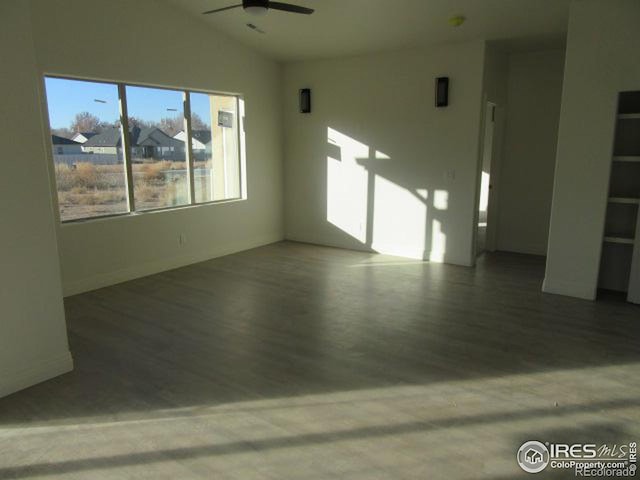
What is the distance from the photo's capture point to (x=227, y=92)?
6.19 metres

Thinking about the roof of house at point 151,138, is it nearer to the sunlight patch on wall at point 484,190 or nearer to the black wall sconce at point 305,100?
the black wall sconce at point 305,100

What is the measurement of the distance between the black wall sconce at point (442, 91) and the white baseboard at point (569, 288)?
7.89ft

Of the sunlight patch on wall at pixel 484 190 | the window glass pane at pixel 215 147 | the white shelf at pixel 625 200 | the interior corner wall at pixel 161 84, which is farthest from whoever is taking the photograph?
the sunlight patch on wall at pixel 484 190

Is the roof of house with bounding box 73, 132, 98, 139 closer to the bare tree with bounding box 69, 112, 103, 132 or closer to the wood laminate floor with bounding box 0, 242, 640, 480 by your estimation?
the bare tree with bounding box 69, 112, 103, 132

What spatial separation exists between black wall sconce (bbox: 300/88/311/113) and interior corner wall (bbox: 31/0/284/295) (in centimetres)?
44

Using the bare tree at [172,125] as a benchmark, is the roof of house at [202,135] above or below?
below

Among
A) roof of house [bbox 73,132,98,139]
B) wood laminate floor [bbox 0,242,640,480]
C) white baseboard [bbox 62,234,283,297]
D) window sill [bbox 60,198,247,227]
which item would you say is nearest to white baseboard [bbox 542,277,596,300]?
wood laminate floor [bbox 0,242,640,480]

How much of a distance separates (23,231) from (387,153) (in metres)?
4.54

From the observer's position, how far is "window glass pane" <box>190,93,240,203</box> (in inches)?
236

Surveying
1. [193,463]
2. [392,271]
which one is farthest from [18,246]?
[392,271]

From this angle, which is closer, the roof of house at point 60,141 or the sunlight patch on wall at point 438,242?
the roof of house at point 60,141

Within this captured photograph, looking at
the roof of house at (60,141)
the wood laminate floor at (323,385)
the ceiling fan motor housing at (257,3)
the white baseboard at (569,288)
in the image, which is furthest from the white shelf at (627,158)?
Answer: the roof of house at (60,141)

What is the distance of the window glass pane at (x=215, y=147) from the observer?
5.99 meters

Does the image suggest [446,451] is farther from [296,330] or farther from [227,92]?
[227,92]
